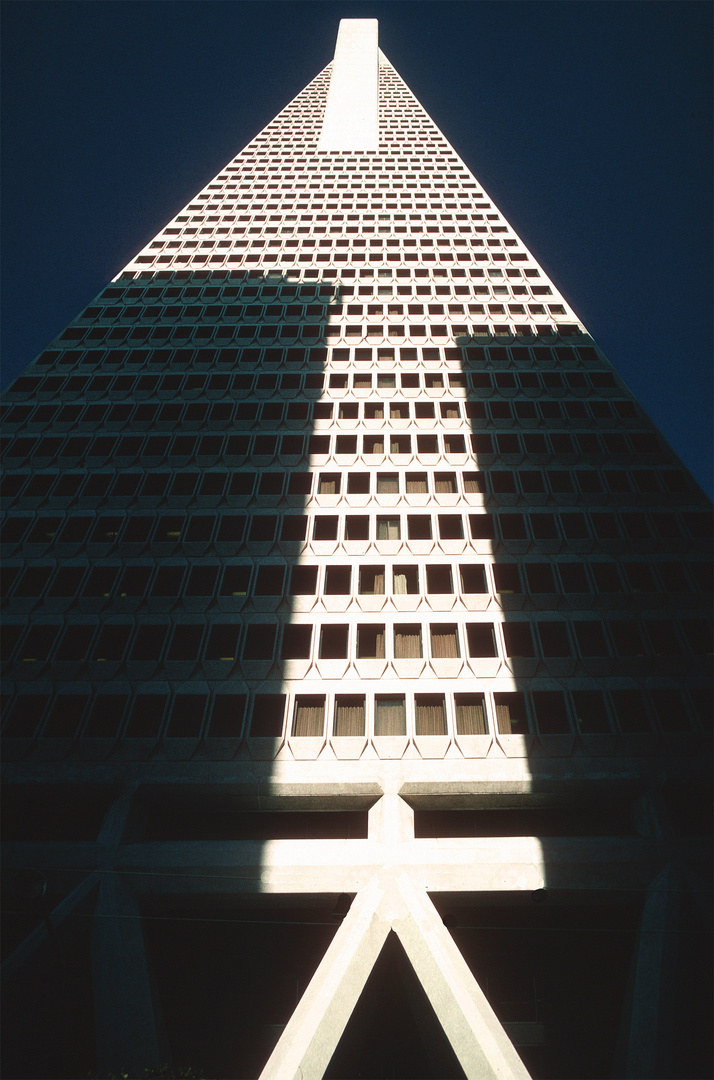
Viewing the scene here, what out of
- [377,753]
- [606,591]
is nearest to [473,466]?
[606,591]

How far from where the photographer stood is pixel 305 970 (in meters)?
21.7

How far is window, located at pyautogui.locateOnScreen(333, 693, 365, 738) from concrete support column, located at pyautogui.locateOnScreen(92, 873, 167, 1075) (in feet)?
27.8

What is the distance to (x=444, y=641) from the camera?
2542 centimetres

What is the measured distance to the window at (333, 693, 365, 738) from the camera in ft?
75.6

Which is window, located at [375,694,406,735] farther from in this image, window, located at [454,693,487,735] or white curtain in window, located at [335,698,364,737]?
window, located at [454,693,487,735]

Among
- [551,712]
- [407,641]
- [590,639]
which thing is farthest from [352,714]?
[590,639]

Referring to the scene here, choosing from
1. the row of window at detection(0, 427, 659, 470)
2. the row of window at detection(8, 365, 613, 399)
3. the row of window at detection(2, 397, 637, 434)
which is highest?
the row of window at detection(8, 365, 613, 399)

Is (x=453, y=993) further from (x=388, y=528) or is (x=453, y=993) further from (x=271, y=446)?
(x=271, y=446)

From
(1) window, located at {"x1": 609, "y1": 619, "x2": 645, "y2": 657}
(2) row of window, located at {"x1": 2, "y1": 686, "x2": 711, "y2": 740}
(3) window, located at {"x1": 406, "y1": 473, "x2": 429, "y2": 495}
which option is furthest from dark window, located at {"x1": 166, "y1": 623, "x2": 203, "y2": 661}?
(1) window, located at {"x1": 609, "y1": 619, "x2": 645, "y2": 657}

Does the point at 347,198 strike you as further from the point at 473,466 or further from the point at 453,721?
the point at 453,721

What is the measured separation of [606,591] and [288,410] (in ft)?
60.4

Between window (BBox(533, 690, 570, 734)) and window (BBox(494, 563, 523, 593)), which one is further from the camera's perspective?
window (BBox(494, 563, 523, 593))

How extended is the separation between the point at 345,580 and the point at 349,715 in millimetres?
6259

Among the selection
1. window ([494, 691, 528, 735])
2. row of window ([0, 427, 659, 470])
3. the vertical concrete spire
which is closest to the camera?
window ([494, 691, 528, 735])
